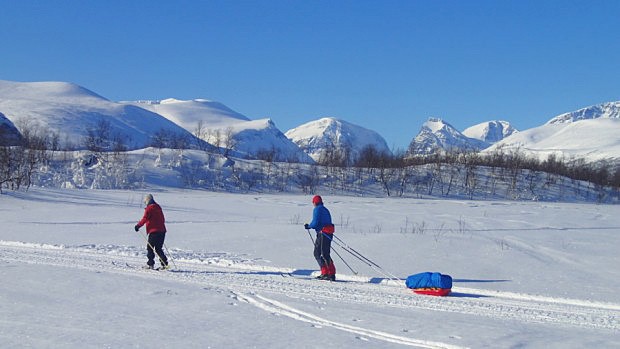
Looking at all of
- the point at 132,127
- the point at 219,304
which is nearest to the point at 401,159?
the point at 219,304

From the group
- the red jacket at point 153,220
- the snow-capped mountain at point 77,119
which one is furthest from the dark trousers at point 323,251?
the snow-capped mountain at point 77,119

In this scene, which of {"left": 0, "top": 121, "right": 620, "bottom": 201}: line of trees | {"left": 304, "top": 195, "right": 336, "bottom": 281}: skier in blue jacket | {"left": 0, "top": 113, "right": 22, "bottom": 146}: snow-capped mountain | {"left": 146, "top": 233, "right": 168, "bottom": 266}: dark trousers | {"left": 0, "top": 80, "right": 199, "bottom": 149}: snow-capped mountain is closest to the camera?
{"left": 304, "top": 195, "right": 336, "bottom": 281}: skier in blue jacket

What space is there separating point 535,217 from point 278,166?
48470 millimetres

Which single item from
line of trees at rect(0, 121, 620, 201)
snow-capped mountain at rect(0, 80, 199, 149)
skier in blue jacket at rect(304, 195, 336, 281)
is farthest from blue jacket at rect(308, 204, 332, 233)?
snow-capped mountain at rect(0, 80, 199, 149)

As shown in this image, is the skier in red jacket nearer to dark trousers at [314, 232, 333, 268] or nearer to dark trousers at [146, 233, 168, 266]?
dark trousers at [146, 233, 168, 266]

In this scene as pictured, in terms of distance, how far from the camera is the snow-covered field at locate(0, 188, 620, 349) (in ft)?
21.5

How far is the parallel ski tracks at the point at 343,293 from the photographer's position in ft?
28.8

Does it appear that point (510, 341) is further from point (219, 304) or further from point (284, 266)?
point (284, 266)

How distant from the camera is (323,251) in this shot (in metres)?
11.9

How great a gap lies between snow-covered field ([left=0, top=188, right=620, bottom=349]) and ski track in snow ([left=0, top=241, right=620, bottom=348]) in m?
0.03

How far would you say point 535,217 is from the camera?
29734 millimetres

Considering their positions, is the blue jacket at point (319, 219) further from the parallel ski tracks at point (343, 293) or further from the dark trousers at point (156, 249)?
the dark trousers at point (156, 249)

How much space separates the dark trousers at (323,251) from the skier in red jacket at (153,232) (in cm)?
332

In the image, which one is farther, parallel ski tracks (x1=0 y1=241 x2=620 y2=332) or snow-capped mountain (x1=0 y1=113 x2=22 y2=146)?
snow-capped mountain (x1=0 y1=113 x2=22 y2=146)
